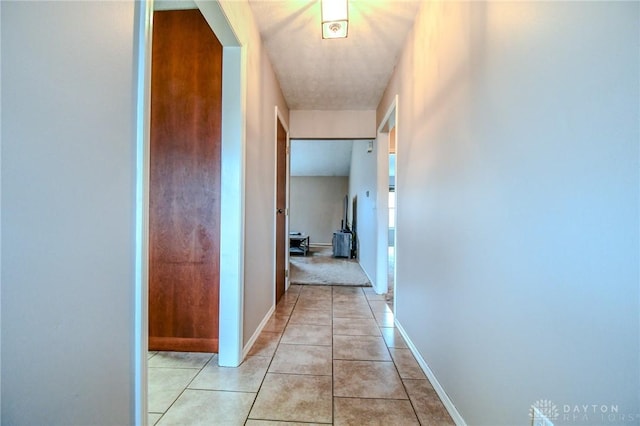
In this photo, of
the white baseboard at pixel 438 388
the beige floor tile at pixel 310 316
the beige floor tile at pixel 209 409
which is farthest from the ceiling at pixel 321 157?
the beige floor tile at pixel 209 409

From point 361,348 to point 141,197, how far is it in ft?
5.87

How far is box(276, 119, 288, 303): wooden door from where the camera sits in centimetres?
310

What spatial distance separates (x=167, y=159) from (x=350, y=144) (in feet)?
19.7

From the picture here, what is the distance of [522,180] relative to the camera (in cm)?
90

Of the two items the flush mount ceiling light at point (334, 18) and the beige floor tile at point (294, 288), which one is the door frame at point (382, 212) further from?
the flush mount ceiling light at point (334, 18)

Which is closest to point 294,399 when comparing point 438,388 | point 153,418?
point 153,418

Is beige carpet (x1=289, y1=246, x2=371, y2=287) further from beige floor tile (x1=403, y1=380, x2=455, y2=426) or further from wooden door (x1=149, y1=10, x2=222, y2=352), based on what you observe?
beige floor tile (x1=403, y1=380, x2=455, y2=426)

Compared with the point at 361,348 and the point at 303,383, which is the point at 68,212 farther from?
the point at 361,348

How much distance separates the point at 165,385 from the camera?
1.56 meters

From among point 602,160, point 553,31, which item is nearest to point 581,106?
point 602,160

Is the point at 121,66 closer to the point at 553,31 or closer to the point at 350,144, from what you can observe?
the point at 553,31

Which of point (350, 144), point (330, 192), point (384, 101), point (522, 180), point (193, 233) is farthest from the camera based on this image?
point (330, 192)

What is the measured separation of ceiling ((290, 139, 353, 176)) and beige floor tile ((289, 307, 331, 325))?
478 centimetres

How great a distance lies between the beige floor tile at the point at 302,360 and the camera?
1.74 meters
